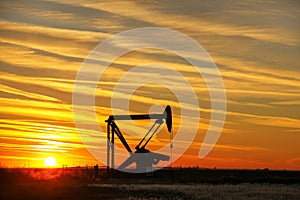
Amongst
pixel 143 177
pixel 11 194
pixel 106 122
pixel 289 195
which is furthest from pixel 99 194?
pixel 106 122

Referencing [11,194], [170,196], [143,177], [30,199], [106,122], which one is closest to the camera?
[30,199]

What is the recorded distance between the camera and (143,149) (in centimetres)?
7050

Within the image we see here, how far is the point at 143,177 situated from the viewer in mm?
67562

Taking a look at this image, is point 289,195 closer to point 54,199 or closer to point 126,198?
point 126,198

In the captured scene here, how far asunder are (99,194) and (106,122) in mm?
31871

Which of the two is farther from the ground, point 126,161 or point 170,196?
point 126,161

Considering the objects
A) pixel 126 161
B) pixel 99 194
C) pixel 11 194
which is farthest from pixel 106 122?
pixel 11 194

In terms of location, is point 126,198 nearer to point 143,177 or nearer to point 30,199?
point 30,199

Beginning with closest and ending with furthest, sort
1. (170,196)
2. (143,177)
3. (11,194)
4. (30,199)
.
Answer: (30,199), (11,194), (170,196), (143,177)

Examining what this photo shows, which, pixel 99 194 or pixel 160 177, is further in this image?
pixel 160 177

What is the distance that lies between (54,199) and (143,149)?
36.7 metres

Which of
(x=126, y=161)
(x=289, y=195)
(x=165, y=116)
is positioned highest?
(x=165, y=116)

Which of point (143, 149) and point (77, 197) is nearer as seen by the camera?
point (77, 197)

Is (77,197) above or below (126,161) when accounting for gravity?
below
